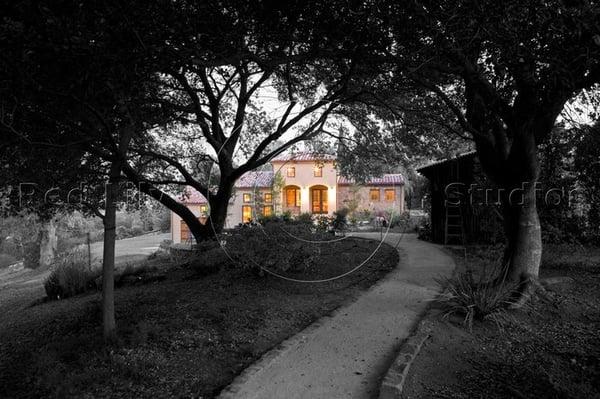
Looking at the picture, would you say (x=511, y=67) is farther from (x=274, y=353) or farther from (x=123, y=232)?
(x=123, y=232)

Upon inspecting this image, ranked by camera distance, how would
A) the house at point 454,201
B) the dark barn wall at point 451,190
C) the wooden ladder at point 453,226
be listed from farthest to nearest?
the wooden ladder at point 453,226 → the dark barn wall at point 451,190 → the house at point 454,201

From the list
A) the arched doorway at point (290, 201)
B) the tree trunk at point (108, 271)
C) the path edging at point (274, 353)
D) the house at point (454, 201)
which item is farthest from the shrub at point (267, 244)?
the house at point (454, 201)

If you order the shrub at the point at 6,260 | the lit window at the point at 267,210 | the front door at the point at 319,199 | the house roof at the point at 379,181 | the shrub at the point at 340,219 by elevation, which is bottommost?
the shrub at the point at 6,260

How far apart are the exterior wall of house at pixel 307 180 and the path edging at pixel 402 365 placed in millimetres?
3836

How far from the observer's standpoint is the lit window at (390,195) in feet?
28.5

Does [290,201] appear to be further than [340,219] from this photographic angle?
No

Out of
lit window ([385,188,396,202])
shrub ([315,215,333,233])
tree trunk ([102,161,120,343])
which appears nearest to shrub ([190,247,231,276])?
shrub ([315,215,333,233])

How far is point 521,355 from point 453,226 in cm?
1060

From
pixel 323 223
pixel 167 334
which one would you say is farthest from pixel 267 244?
pixel 167 334

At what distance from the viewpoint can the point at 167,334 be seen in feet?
15.6

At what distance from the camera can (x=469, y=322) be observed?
5.12 metres

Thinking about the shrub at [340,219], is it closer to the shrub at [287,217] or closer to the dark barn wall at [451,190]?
the shrub at [287,217]

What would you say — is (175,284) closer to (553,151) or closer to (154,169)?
(154,169)

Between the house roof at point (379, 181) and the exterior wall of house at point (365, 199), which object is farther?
the house roof at point (379, 181)
